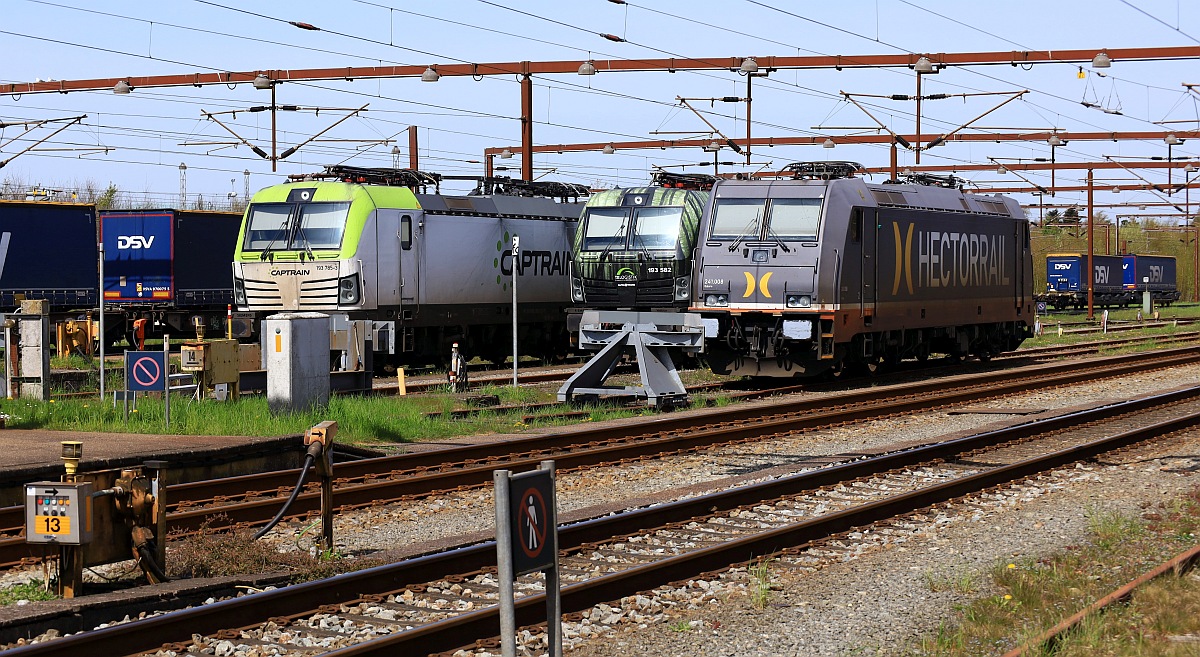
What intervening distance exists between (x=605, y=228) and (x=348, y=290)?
16.2ft

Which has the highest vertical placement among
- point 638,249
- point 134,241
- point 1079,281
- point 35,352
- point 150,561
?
point 134,241

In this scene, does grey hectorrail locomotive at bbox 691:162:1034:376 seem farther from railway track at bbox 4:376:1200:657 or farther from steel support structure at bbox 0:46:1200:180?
railway track at bbox 4:376:1200:657

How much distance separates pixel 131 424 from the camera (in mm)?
16375

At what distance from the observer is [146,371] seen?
16.4 meters

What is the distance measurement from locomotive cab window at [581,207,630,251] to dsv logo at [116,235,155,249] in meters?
15.7

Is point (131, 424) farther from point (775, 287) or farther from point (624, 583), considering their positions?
point (775, 287)

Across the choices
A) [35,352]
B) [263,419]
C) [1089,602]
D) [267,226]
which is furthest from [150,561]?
[267,226]

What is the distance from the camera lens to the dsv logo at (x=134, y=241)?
36.8 meters

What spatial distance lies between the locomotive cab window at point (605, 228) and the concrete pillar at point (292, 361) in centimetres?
894

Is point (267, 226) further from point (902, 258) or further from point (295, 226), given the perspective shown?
point (902, 258)

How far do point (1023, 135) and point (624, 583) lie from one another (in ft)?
130

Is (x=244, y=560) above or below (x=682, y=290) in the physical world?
below

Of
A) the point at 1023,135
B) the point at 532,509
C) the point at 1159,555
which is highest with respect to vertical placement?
the point at 1023,135

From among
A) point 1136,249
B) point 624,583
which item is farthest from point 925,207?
point 1136,249
